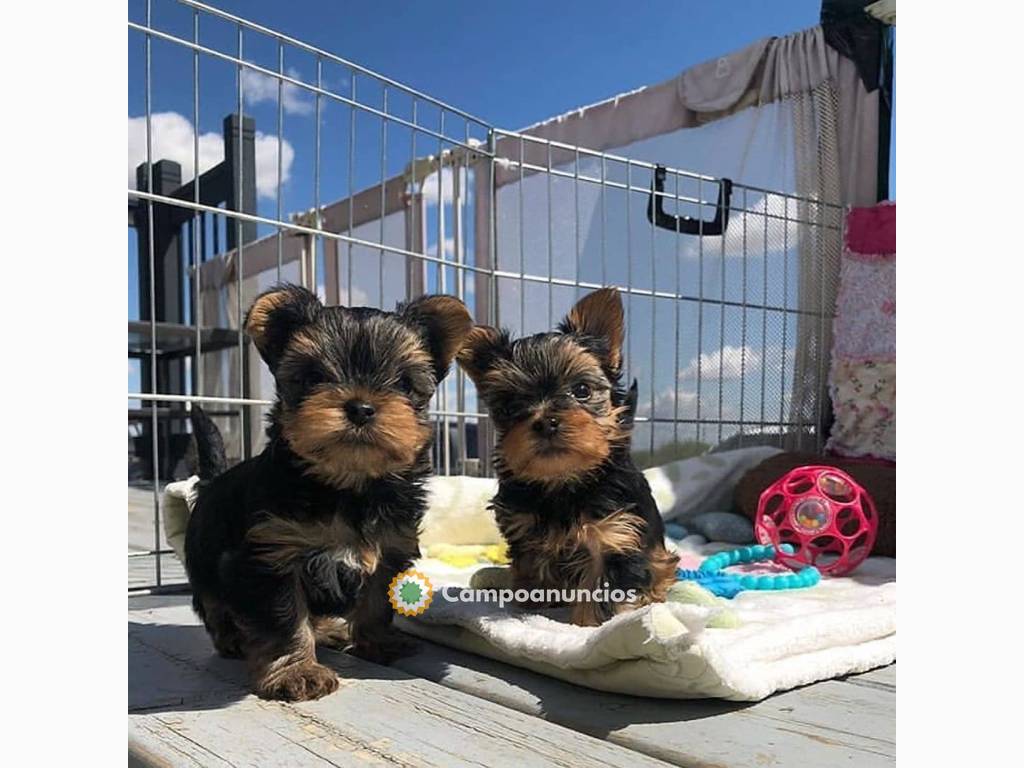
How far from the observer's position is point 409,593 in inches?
63.1

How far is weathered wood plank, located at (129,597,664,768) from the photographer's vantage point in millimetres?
1048

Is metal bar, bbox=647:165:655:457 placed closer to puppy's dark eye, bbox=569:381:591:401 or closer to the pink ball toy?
the pink ball toy

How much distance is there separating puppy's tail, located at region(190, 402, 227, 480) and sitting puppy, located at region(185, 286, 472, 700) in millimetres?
226

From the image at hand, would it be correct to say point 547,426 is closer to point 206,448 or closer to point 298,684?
point 298,684

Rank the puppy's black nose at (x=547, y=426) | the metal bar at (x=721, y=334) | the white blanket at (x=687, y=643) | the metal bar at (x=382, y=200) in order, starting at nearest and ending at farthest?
the white blanket at (x=687, y=643) → the puppy's black nose at (x=547, y=426) → the metal bar at (x=382, y=200) → the metal bar at (x=721, y=334)

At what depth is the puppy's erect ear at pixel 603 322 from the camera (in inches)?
69.4

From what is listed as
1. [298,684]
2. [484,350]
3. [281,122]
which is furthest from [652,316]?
[298,684]

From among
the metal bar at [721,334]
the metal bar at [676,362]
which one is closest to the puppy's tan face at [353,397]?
the metal bar at [676,362]

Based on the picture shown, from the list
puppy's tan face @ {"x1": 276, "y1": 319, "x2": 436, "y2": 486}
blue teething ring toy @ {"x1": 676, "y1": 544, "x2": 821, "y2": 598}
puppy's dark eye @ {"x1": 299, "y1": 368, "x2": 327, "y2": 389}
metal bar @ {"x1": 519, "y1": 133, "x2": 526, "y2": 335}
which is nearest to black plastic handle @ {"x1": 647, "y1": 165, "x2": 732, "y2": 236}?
metal bar @ {"x1": 519, "y1": 133, "x2": 526, "y2": 335}

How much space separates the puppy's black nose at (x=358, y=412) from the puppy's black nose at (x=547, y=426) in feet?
1.33

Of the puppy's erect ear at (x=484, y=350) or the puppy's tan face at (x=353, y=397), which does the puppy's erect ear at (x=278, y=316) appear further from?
the puppy's erect ear at (x=484, y=350)
